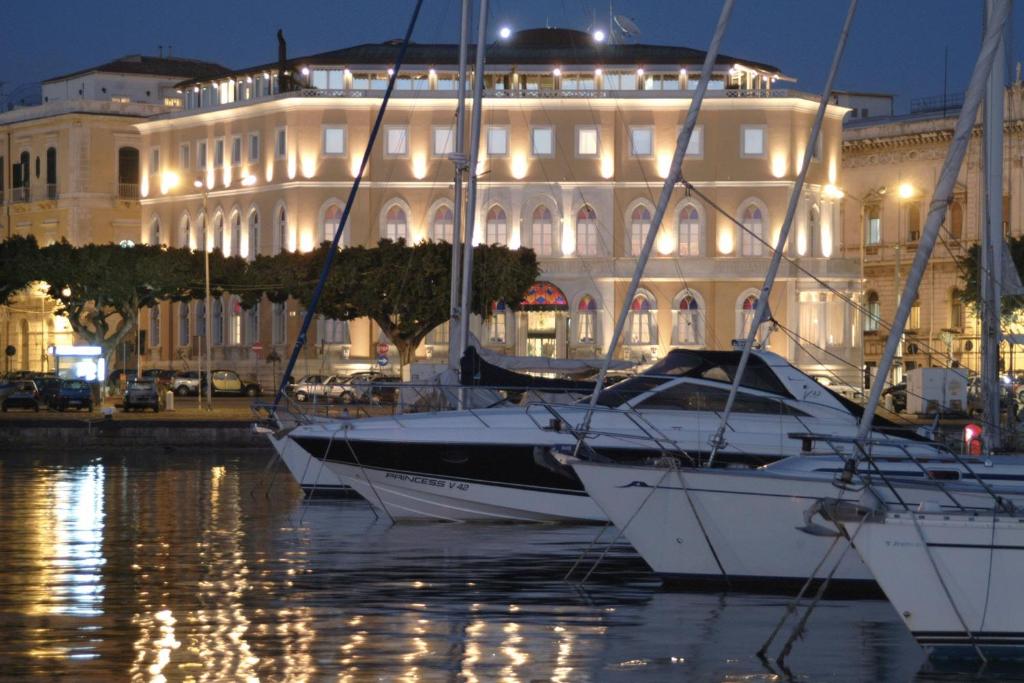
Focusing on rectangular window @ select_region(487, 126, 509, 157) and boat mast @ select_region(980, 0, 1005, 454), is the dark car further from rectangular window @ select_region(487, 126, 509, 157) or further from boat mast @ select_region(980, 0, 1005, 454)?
boat mast @ select_region(980, 0, 1005, 454)

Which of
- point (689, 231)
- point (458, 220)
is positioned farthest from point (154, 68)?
point (458, 220)

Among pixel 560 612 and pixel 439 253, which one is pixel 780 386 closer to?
pixel 560 612

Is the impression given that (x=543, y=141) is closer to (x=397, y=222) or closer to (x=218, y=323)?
(x=397, y=222)

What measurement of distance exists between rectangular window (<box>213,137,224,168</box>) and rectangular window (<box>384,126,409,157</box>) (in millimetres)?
9387

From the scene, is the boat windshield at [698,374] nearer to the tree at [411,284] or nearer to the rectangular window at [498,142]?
the tree at [411,284]

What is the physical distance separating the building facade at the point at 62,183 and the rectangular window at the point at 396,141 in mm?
21064

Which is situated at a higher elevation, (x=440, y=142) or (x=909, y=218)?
(x=440, y=142)

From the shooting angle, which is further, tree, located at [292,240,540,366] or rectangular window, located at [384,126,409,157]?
rectangular window, located at [384,126,409,157]

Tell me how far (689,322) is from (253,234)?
20.3 m

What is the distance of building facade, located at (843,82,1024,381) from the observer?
96875mm

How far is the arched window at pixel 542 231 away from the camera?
9388cm

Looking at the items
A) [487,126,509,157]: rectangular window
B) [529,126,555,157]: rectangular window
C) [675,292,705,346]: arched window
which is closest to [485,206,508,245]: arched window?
[487,126,509,157]: rectangular window

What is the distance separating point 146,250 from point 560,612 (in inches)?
2652

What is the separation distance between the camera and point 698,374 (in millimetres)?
29422
